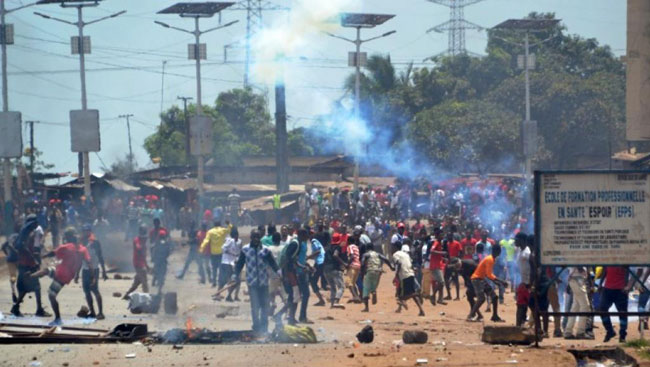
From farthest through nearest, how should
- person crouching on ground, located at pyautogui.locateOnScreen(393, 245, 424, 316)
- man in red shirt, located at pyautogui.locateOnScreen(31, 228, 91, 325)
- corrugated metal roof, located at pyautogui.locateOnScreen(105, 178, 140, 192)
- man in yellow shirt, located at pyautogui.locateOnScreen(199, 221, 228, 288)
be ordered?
corrugated metal roof, located at pyautogui.locateOnScreen(105, 178, 140, 192) → man in yellow shirt, located at pyautogui.locateOnScreen(199, 221, 228, 288) → person crouching on ground, located at pyautogui.locateOnScreen(393, 245, 424, 316) → man in red shirt, located at pyautogui.locateOnScreen(31, 228, 91, 325)

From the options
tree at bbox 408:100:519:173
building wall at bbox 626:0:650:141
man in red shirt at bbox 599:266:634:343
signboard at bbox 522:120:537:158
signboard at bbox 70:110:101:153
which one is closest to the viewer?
man in red shirt at bbox 599:266:634:343

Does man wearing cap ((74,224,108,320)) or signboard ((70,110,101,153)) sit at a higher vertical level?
signboard ((70,110,101,153))

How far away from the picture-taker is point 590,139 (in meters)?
55.9

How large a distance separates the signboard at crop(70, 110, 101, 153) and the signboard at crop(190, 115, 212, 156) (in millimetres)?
4862

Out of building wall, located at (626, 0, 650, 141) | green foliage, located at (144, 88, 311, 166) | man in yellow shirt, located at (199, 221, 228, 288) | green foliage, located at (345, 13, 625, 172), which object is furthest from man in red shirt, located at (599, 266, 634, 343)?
green foliage, located at (144, 88, 311, 166)

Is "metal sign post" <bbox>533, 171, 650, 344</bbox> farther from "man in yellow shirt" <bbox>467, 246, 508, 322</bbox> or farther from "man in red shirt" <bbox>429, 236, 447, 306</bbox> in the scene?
"man in red shirt" <bbox>429, 236, 447, 306</bbox>

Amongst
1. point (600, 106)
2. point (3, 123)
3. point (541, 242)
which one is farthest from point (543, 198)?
point (600, 106)

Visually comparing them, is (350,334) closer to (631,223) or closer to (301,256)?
(301,256)

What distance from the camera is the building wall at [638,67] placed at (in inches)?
1101

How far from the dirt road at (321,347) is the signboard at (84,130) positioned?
18.5 metres

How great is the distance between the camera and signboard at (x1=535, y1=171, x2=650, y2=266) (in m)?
12.4

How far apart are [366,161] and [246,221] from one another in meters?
20.9

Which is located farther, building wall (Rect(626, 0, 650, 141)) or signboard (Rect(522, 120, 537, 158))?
signboard (Rect(522, 120, 537, 158))

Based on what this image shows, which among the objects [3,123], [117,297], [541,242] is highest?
[3,123]
